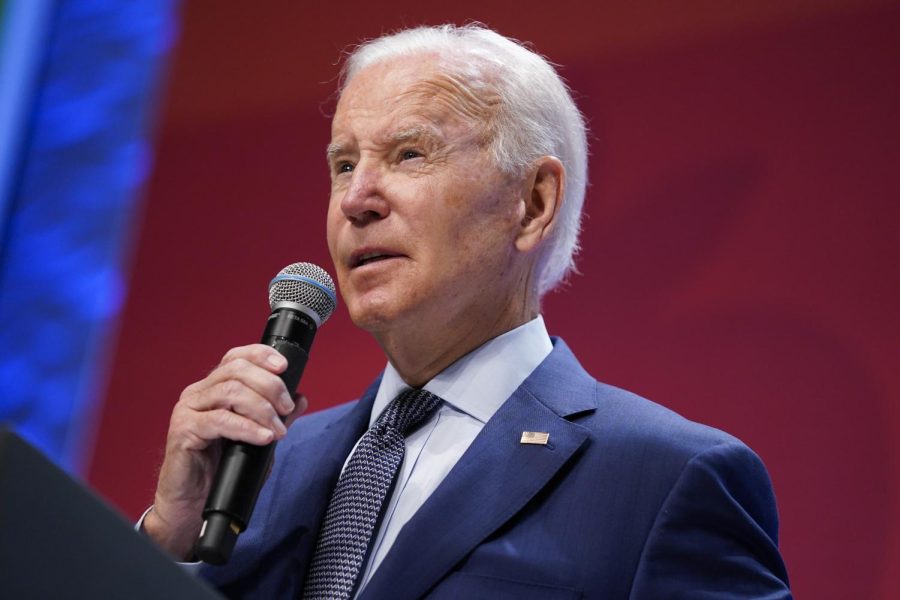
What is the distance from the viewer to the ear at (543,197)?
179 centimetres

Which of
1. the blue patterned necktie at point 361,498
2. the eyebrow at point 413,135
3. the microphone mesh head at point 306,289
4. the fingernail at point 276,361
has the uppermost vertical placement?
the eyebrow at point 413,135

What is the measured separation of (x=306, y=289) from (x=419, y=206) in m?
0.28

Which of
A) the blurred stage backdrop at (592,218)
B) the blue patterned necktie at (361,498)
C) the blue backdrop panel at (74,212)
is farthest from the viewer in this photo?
the blue backdrop panel at (74,212)

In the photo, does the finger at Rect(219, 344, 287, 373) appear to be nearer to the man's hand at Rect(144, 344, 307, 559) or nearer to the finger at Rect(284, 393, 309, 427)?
the man's hand at Rect(144, 344, 307, 559)

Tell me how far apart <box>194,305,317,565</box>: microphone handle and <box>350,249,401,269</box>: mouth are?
0.77 ft

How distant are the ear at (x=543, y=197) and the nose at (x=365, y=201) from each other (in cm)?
28

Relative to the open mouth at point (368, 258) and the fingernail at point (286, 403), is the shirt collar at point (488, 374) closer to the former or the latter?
the open mouth at point (368, 258)

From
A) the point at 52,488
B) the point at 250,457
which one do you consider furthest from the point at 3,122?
the point at 52,488

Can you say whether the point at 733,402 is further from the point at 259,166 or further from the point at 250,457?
Answer: the point at 259,166

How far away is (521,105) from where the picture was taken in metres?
1.80

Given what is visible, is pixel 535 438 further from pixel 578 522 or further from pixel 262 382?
pixel 262 382

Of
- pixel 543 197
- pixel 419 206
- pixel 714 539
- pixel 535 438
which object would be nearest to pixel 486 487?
pixel 535 438

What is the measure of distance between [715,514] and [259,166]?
1689 mm

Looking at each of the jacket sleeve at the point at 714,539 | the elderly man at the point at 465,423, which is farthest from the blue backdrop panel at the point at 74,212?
the jacket sleeve at the point at 714,539
